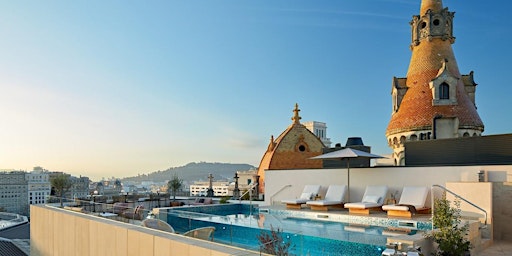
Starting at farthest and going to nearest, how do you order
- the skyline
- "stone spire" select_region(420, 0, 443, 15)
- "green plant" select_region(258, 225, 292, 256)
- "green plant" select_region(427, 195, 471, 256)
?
"stone spire" select_region(420, 0, 443, 15)
the skyline
"green plant" select_region(427, 195, 471, 256)
"green plant" select_region(258, 225, 292, 256)

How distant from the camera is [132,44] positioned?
1373cm

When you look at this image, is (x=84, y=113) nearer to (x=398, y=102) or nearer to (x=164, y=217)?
(x=164, y=217)

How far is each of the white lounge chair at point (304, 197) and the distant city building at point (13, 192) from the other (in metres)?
98.3

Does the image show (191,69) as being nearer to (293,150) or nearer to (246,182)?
(293,150)

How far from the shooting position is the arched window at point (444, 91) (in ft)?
69.4

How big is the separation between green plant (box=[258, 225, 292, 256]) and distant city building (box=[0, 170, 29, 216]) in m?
103

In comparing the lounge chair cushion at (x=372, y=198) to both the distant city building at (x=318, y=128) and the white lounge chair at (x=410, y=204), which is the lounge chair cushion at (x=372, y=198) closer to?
the white lounge chair at (x=410, y=204)

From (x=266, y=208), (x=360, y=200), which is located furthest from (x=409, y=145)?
(x=266, y=208)

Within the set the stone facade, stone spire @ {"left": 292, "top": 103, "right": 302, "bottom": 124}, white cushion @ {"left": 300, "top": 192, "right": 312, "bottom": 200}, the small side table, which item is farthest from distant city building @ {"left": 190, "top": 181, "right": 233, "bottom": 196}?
the small side table

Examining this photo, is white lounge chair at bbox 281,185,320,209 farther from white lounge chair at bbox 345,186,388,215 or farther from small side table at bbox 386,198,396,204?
small side table at bbox 386,198,396,204

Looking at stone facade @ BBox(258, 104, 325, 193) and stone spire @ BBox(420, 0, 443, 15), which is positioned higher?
stone spire @ BBox(420, 0, 443, 15)

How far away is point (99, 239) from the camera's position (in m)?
7.24

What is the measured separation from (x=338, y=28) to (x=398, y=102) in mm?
9001

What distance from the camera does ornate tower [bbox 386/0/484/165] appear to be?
20703 mm
